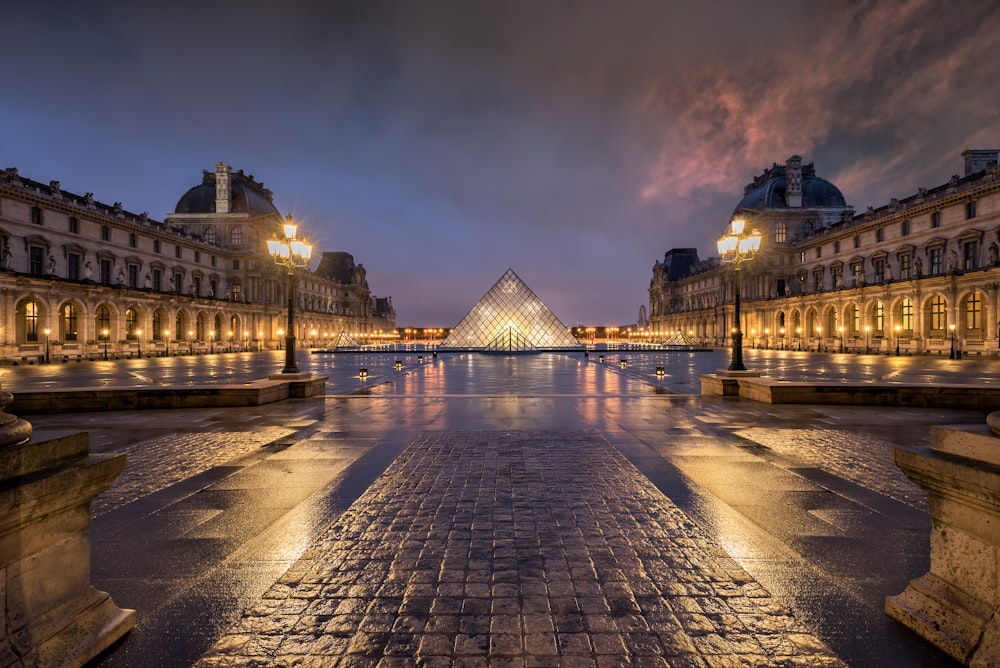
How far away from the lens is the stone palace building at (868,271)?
3319 cm

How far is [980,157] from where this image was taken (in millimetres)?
38125

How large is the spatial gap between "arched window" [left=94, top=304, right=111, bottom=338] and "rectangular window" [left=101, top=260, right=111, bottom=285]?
Result: 2.17 metres

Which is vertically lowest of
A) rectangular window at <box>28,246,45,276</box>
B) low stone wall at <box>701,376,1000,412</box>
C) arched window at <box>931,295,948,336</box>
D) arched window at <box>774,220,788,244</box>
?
low stone wall at <box>701,376,1000,412</box>

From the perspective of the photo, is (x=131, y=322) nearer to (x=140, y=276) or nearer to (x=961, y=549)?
(x=140, y=276)

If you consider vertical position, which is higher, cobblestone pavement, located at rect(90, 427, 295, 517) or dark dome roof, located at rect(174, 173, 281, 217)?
dark dome roof, located at rect(174, 173, 281, 217)

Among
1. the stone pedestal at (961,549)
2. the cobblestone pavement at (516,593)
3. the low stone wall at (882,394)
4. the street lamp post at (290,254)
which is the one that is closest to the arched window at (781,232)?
the low stone wall at (882,394)

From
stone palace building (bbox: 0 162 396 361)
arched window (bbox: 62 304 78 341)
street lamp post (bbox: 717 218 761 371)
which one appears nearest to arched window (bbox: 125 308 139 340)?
stone palace building (bbox: 0 162 396 361)

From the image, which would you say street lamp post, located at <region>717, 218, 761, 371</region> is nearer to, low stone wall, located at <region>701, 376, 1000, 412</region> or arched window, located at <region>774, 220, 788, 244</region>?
low stone wall, located at <region>701, 376, 1000, 412</region>

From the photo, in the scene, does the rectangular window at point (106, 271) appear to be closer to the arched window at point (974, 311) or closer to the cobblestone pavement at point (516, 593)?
the cobblestone pavement at point (516, 593)

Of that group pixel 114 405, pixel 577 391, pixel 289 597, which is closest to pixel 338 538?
pixel 289 597

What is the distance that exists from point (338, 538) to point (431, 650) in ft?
5.43

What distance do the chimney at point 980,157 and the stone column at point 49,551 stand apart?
55462 millimetres

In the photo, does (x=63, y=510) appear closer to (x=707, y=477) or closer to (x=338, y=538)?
(x=338, y=538)

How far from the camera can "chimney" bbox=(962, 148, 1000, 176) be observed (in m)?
37.7
